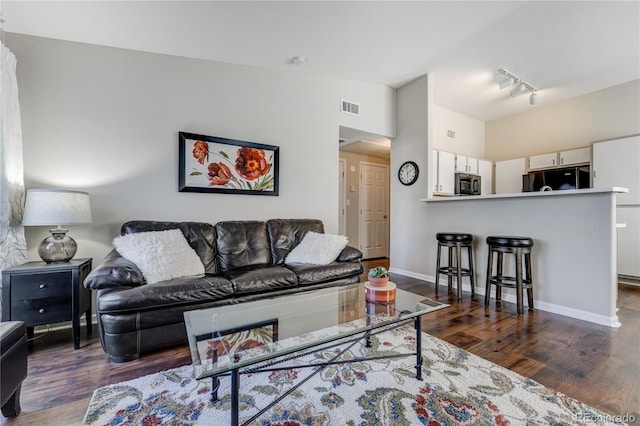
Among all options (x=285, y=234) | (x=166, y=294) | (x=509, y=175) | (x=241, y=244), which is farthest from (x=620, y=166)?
(x=166, y=294)

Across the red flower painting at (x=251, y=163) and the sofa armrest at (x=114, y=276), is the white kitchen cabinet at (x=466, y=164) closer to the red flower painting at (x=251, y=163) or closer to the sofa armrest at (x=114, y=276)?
the red flower painting at (x=251, y=163)

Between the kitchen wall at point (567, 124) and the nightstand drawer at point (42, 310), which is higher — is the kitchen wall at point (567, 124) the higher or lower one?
the higher one

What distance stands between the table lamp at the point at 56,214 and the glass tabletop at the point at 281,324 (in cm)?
134

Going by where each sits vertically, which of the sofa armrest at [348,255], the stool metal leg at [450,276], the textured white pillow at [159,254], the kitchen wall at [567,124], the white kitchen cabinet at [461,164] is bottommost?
the stool metal leg at [450,276]

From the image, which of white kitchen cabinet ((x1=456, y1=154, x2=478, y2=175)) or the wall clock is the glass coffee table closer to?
the wall clock

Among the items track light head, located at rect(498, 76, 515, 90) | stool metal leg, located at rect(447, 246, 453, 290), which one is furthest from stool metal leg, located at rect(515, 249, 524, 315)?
track light head, located at rect(498, 76, 515, 90)

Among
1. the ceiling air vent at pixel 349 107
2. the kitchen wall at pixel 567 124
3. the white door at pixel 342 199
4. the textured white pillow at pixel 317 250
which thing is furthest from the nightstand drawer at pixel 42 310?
the kitchen wall at pixel 567 124

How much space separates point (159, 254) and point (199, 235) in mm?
563

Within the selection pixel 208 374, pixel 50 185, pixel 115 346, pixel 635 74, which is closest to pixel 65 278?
pixel 115 346

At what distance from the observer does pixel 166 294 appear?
1901 millimetres

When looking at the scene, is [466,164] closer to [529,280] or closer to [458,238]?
[458,238]

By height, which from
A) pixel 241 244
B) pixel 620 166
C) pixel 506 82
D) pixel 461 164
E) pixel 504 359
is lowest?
pixel 504 359

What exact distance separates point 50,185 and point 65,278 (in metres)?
0.92

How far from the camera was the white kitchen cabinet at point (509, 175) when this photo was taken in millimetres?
5152
